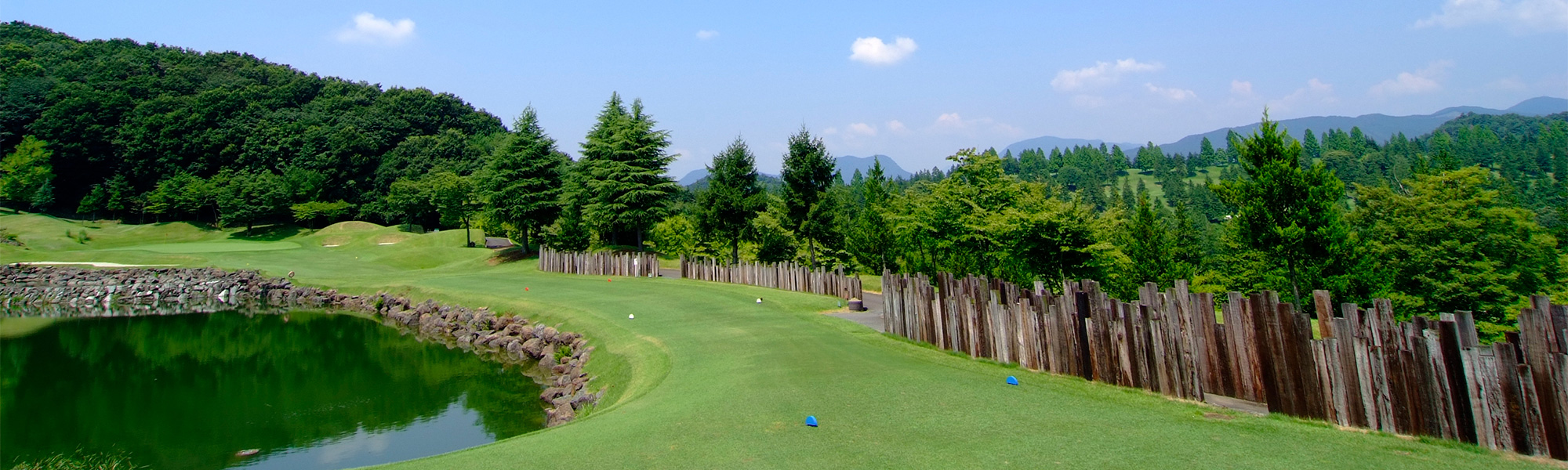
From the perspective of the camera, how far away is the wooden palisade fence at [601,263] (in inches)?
1447

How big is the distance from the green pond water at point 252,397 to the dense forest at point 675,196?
1548 centimetres

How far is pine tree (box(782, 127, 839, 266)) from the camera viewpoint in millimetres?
32750

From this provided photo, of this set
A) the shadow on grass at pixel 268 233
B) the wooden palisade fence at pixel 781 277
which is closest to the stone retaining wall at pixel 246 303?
the wooden palisade fence at pixel 781 277

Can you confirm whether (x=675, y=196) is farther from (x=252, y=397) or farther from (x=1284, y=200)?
(x=1284, y=200)

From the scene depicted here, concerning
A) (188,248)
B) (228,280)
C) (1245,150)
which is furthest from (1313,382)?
(188,248)

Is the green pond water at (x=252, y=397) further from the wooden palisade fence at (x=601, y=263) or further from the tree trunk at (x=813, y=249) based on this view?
the tree trunk at (x=813, y=249)

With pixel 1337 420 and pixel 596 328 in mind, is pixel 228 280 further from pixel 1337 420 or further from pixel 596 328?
pixel 1337 420

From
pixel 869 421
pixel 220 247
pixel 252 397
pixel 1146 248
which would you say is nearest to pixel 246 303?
pixel 252 397

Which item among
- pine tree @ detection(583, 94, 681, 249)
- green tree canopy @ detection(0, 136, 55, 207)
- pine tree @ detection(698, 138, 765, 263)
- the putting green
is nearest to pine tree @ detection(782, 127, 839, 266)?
pine tree @ detection(698, 138, 765, 263)

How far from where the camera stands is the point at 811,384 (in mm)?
11859

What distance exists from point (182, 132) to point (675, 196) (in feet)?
246

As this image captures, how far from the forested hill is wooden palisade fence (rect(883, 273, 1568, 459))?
271 feet

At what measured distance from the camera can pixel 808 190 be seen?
33.1m

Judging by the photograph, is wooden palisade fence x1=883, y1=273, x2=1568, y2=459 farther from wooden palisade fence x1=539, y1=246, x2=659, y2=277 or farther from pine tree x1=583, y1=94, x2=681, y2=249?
pine tree x1=583, y1=94, x2=681, y2=249
